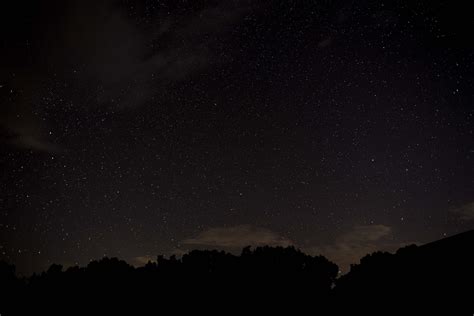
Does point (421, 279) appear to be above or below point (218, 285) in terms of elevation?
below

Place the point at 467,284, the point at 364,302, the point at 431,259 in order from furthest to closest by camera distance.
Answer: the point at 364,302
the point at 431,259
the point at 467,284

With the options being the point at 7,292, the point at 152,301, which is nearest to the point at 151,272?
the point at 152,301

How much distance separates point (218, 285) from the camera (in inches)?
706

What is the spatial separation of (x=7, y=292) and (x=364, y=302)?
18.4 meters

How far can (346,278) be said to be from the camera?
640 inches

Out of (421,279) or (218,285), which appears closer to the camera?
(421,279)

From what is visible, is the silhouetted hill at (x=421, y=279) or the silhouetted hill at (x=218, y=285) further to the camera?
the silhouetted hill at (x=218, y=285)

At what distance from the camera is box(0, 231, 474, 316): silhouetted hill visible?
14.4 metres

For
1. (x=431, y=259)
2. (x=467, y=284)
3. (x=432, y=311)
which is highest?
(x=431, y=259)

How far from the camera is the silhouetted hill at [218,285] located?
14398 millimetres

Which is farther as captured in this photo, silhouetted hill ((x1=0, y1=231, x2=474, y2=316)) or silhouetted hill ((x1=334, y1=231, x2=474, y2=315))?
silhouetted hill ((x1=0, y1=231, x2=474, y2=316))

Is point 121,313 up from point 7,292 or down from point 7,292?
down

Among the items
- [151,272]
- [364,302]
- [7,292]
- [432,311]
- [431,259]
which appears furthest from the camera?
[7,292]

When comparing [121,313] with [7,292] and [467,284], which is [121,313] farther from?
[467,284]
